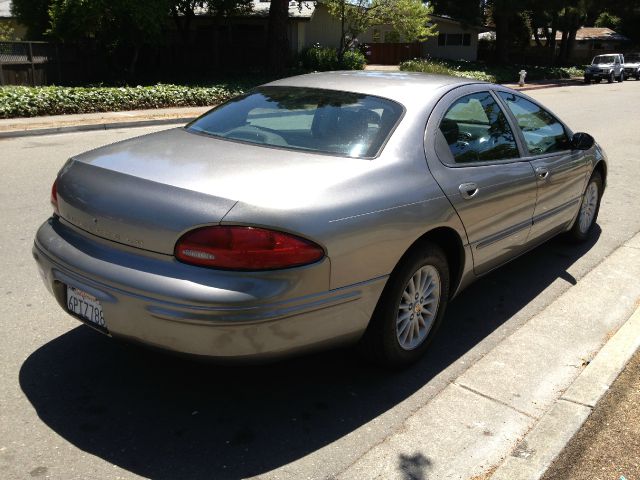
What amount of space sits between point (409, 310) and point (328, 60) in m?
27.8

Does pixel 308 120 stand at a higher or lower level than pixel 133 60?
higher

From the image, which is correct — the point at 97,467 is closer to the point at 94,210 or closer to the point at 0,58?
the point at 94,210

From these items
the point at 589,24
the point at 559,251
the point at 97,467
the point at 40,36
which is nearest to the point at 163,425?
the point at 97,467

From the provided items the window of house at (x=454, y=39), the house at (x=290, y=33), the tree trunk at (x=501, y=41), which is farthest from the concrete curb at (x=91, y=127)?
the window of house at (x=454, y=39)

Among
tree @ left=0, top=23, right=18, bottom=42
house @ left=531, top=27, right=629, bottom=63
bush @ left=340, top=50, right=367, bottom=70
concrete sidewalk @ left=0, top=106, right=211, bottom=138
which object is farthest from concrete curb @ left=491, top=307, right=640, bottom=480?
house @ left=531, top=27, right=629, bottom=63

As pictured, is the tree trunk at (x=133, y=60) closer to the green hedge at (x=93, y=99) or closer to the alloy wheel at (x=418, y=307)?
the green hedge at (x=93, y=99)

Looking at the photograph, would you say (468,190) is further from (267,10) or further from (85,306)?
(267,10)

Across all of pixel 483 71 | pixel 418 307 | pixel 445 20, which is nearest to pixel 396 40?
pixel 483 71

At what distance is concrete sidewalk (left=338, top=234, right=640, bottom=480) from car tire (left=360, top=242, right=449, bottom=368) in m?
0.32

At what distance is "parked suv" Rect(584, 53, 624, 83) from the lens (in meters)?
38.7

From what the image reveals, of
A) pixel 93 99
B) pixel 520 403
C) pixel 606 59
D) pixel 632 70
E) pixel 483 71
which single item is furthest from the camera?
pixel 632 70

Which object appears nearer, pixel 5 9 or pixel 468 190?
pixel 468 190

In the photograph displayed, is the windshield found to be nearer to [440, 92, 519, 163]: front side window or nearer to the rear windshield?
[440, 92, 519, 163]: front side window

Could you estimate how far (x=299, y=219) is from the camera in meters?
2.77
